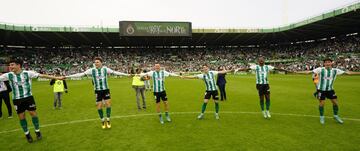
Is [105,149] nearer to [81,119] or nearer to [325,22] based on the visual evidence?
[81,119]

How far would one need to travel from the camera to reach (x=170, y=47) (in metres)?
72.7

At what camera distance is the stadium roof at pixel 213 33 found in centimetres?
4269

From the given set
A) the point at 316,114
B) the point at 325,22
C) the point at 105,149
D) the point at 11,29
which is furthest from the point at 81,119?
the point at 325,22

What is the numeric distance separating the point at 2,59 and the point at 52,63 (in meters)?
9.73

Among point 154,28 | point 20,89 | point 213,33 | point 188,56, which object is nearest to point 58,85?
point 20,89

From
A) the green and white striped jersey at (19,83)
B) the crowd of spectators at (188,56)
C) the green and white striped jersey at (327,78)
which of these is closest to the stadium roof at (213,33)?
the crowd of spectators at (188,56)

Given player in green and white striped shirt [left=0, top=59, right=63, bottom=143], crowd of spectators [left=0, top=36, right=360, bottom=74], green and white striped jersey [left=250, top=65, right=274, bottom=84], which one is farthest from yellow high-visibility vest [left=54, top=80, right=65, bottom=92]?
crowd of spectators [left=0, top=36, right=360, bottom=74]

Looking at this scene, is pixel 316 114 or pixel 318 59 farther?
pixel 318 59

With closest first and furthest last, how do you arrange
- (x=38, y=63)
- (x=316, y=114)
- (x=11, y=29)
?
(x=316, y=114) → (x=11, y=29) → (x=38, y=63)

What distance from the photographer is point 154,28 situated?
50.1 metres

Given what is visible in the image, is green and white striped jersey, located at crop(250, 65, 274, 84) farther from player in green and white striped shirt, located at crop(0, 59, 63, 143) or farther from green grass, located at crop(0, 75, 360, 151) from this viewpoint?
player in green and white striped shirt, located at crop(0, 59, 63, 143)

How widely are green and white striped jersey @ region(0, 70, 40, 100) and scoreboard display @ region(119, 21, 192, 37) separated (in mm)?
41960

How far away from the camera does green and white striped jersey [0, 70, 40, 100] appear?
729 cm

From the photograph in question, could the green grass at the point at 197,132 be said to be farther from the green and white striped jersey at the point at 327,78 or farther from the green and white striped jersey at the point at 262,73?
the green and white striped jersey at the point at 262,73
